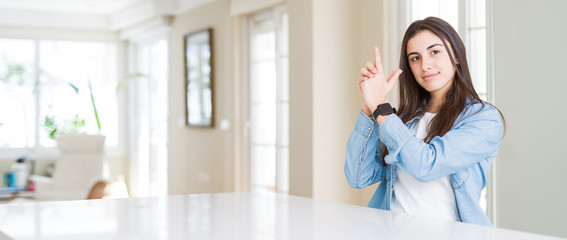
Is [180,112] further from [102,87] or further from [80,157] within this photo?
[102,87]

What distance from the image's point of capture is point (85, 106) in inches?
→ 322

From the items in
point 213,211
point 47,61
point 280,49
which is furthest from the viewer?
point 47,61

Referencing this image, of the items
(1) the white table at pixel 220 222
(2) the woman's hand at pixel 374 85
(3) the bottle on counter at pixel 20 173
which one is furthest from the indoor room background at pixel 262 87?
(1) the white table at pixel 220 222

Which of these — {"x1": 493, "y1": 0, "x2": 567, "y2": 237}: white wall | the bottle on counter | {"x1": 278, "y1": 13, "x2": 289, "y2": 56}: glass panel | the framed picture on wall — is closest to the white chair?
the bottle on counter

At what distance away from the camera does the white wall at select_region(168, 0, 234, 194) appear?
5898 millimetres

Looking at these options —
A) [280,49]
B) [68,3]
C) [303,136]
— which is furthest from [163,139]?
[303,136]

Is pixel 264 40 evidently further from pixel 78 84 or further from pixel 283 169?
pixel 78 84

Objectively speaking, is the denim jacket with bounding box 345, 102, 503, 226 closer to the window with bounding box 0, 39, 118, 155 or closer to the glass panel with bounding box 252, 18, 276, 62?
the glass panel with bounding box 252, 18, 276, 62

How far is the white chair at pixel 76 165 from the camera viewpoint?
6730 mm

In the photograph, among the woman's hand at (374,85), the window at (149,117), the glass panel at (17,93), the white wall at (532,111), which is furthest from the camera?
the glass panel at (17,93)

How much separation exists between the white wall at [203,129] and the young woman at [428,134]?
4078 millimetres

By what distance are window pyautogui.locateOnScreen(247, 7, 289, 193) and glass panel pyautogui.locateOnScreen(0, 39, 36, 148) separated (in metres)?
3.59

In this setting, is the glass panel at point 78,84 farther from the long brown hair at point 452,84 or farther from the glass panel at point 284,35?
the long brown hair at point 452,84

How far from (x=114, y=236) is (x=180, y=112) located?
574cm
